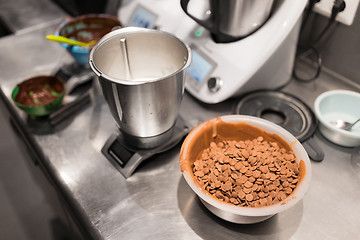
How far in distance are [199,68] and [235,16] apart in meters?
0.16

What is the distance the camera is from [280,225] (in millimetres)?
581

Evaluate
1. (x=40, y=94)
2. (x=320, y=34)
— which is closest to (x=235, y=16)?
(x=320, y=34)

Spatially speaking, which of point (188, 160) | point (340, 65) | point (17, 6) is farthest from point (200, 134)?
point (17, 6)

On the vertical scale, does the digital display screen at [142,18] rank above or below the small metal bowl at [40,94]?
above

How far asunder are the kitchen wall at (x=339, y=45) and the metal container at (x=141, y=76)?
473mm

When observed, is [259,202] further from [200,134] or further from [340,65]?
[340,65]

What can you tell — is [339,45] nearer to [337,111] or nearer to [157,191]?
[337,111]

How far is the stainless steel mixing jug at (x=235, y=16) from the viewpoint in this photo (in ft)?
2.28

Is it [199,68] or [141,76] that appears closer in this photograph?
[141,76]

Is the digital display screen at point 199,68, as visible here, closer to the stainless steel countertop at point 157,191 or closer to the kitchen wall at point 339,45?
the stainless steel countertop at point 157,191

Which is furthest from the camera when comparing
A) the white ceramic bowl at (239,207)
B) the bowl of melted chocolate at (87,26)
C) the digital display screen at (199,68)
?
the bowl of melted chocolate at (87,26)

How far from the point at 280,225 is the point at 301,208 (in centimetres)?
6

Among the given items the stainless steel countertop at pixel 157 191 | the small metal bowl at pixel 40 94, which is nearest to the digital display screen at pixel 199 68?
the stainless steel countertop at pixel 157 191

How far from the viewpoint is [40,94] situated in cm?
82
